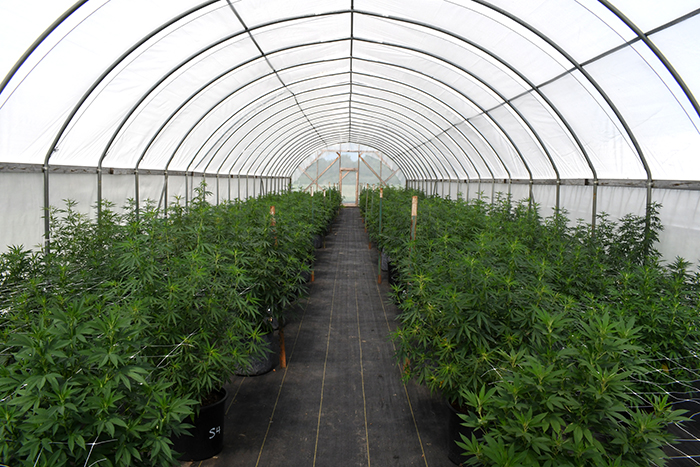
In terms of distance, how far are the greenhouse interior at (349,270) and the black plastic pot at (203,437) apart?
27 mm

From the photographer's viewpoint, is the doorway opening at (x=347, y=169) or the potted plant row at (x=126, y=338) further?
the doorway opening at (x=347, y=169)

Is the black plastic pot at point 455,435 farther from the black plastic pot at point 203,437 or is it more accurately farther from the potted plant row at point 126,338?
the black plastic pot at point 203,437

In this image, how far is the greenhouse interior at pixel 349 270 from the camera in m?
2.01

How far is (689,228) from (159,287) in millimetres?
6206

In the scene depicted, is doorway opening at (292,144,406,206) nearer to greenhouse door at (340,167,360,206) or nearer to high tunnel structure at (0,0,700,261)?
greenhouse door at (340,167,360,206)

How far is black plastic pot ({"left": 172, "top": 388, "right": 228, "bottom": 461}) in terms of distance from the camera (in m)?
3.59

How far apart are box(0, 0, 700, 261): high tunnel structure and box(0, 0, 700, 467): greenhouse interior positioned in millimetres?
43

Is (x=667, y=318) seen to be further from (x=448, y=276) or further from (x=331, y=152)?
(x=331, y=152)

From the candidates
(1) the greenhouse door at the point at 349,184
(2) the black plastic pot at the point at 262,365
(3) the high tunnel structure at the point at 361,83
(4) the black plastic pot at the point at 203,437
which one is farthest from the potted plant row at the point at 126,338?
(1) the greenhouse door at the point at 349,184

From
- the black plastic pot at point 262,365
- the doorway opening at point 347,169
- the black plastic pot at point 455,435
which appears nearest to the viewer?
the black plastic pot at point 455,435

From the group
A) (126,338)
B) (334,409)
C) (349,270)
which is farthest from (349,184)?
(126,338)

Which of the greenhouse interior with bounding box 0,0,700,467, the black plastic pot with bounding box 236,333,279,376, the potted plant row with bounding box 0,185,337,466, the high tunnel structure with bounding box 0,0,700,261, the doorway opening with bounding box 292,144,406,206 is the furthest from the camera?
the doorway opening with bounding box 292,144,406,206

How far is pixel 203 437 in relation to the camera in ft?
11.9

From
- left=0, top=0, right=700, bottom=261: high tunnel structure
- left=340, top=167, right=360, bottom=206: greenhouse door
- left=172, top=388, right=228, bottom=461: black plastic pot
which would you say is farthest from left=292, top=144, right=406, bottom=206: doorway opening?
left=172, top=388, right=228, bottom=461: black plastic pot
